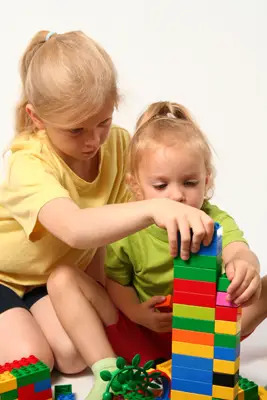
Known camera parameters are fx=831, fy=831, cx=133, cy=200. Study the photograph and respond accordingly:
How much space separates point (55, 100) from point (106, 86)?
9 centimetres

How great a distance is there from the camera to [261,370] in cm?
142

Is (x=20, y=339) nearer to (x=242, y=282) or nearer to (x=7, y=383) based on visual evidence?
(x=7, y=383)

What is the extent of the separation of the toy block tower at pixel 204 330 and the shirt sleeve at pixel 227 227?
0.84 ft

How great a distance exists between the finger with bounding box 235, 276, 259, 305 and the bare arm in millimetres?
86

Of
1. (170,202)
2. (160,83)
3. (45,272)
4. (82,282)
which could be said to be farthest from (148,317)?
(160,83)

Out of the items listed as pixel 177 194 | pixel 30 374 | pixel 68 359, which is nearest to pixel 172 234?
pixel 177 194

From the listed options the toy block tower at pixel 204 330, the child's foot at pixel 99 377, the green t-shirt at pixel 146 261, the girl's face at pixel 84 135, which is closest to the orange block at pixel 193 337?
the toy block tower at pixel 204 330

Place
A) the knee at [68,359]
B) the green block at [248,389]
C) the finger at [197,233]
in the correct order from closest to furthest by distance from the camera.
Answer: the finger at [197,233] → the green block at [248,389] → the knee at [68,359]

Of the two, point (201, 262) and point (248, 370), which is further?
Answer: point (248, 370)

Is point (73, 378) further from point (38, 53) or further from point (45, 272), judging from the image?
point (38, 53)

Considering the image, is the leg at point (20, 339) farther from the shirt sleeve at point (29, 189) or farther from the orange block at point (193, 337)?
the orange block at point (193, 337)

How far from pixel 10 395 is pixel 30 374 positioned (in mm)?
42

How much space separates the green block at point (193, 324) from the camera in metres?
1.10

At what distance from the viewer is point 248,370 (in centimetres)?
142
